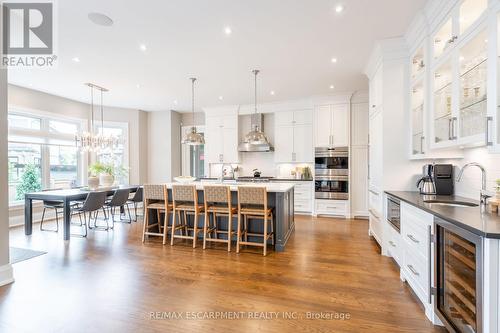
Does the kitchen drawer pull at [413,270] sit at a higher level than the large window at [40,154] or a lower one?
lower

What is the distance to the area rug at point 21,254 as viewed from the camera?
11.2ft

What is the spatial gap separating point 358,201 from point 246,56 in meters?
4.29

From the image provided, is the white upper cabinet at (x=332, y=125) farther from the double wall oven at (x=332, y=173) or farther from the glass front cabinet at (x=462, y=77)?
the glass front cabinet at (x=462, y=77)

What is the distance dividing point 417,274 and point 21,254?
16.6 feet

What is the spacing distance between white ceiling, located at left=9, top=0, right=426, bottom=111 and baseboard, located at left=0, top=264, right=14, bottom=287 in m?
2.91

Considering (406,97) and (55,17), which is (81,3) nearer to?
(55,17)

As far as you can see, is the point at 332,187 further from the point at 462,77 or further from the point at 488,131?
the point at 488,131

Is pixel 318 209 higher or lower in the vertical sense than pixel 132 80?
lower

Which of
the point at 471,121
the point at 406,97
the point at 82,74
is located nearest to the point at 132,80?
the point at 82,74

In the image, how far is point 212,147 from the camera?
748cm

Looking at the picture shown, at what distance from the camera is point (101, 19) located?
2932 mm

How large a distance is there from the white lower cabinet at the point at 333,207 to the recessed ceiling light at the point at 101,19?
17.7 ft

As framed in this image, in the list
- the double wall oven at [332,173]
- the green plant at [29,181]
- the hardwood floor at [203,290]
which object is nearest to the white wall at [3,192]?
the hardwood floor at [203,290]

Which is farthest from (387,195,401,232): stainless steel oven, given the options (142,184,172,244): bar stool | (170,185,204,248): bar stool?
(142,184,172,244): bar stool
